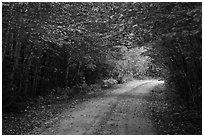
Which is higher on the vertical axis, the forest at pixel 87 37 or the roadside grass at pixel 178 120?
the forest at pixel 87 37


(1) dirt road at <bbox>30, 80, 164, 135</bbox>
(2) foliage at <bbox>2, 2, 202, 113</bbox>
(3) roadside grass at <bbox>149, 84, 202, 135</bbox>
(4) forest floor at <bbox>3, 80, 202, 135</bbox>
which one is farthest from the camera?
(3) roadside grass at <bbox>149, 84, 202, 135</bbox>

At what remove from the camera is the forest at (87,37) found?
9337 millimetres

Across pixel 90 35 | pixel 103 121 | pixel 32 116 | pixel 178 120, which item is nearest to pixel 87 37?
pixel 90 35

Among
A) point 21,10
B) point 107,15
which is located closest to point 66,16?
point 107,15

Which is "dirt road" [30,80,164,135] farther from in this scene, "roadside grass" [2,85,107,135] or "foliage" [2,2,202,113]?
"foliage" [2,2,202,113]

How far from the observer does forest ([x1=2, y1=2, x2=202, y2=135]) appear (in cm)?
934

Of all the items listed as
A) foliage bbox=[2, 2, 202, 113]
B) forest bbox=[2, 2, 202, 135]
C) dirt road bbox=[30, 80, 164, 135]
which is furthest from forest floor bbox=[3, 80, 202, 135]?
foliage bbox=[2, 2, 202, 113]

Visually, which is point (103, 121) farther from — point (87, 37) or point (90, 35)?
point (87, 37)

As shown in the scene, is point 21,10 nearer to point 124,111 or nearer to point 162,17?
point 162,17

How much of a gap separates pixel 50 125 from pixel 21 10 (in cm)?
388

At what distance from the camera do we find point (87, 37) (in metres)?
15.4

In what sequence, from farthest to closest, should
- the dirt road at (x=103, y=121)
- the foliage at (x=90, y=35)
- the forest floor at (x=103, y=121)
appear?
1. the forest floor at (x=103, y=121)
2. the dirt road at (x=103, y=121)
3. the foliage at (x=90, y=35)

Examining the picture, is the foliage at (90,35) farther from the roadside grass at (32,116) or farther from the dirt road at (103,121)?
the dirt road at (103,121)

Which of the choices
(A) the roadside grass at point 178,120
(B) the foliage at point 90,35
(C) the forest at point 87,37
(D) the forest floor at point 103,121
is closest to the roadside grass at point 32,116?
(D) the forest floor at point 103,121
